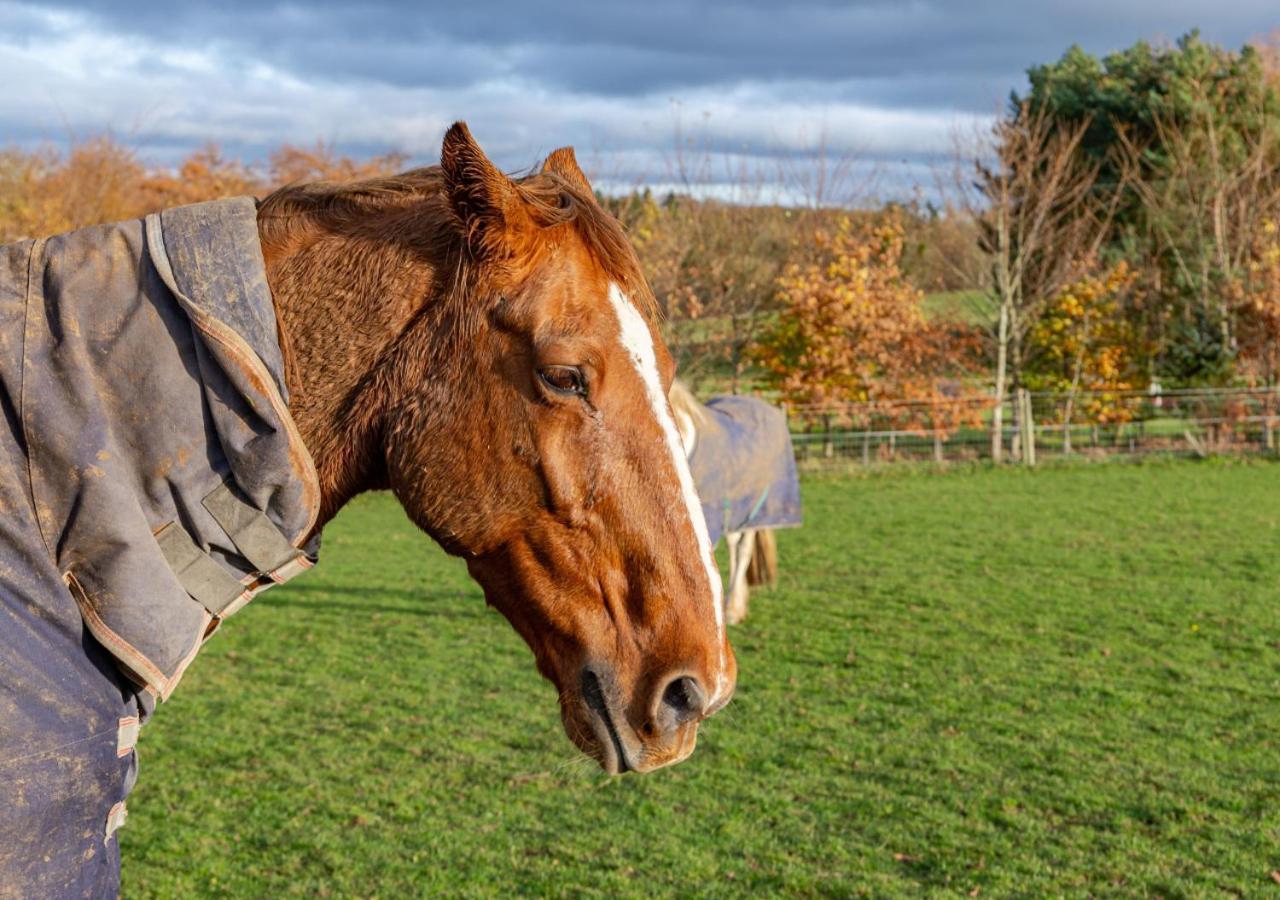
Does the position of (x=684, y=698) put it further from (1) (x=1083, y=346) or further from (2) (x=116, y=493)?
(1) (x=1083, y=346)

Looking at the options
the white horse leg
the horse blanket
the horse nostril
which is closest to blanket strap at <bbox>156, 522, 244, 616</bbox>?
the horse nostril

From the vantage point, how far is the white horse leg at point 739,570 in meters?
8.37

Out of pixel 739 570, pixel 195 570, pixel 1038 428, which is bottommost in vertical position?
pixel 739 570

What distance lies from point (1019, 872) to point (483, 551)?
3.39 meters

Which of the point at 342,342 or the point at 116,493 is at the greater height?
the point at 342,342

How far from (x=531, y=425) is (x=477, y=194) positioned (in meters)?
0.33

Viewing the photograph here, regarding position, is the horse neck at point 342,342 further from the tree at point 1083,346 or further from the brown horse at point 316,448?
the tree at point 1083,346

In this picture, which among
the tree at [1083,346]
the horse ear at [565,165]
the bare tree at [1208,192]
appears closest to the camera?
the horse ear at [565,165]

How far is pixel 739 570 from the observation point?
27.8ft

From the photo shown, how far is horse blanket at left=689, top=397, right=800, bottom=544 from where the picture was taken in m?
7.38

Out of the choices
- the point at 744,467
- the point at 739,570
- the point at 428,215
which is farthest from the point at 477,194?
the point at 739,570

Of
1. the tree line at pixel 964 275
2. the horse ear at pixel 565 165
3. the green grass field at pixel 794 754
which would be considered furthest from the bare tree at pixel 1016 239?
the horse ear at pixel 565 165

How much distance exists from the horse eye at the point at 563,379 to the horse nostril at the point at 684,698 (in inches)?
17.3

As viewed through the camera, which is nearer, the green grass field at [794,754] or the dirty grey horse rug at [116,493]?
the dirty grey horse rug at [116,493]
